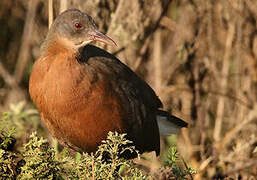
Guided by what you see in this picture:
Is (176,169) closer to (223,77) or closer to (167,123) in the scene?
(167,123)

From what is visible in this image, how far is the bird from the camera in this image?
410 cm

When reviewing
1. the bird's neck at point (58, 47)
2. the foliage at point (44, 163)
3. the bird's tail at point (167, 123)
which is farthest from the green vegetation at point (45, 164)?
the bird's tail at point (167, 123)

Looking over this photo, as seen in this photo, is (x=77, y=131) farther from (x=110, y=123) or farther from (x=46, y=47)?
(x=46, y=47)

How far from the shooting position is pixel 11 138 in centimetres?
325

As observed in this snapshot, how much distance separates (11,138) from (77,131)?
1030 millimetres

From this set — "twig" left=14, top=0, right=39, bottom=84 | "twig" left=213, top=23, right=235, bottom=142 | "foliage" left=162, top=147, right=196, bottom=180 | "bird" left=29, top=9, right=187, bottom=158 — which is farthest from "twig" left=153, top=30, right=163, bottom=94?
"foliage" left=162, top=147, right=196, bottom=180

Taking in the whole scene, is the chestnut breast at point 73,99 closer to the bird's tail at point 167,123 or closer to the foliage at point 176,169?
the foliage at point 176,169

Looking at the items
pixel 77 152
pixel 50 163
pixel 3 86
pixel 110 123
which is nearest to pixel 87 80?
pixel 110 123

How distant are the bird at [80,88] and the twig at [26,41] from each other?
8.71 feet

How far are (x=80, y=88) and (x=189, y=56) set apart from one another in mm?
2735

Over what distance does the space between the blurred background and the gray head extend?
0.95m

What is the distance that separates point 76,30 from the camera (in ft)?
14.2

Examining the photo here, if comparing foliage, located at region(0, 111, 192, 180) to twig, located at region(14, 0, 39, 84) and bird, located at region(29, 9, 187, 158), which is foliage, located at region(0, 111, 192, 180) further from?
twig, located at region(14, 0, 39, 84)

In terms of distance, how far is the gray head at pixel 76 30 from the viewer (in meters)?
4.31
